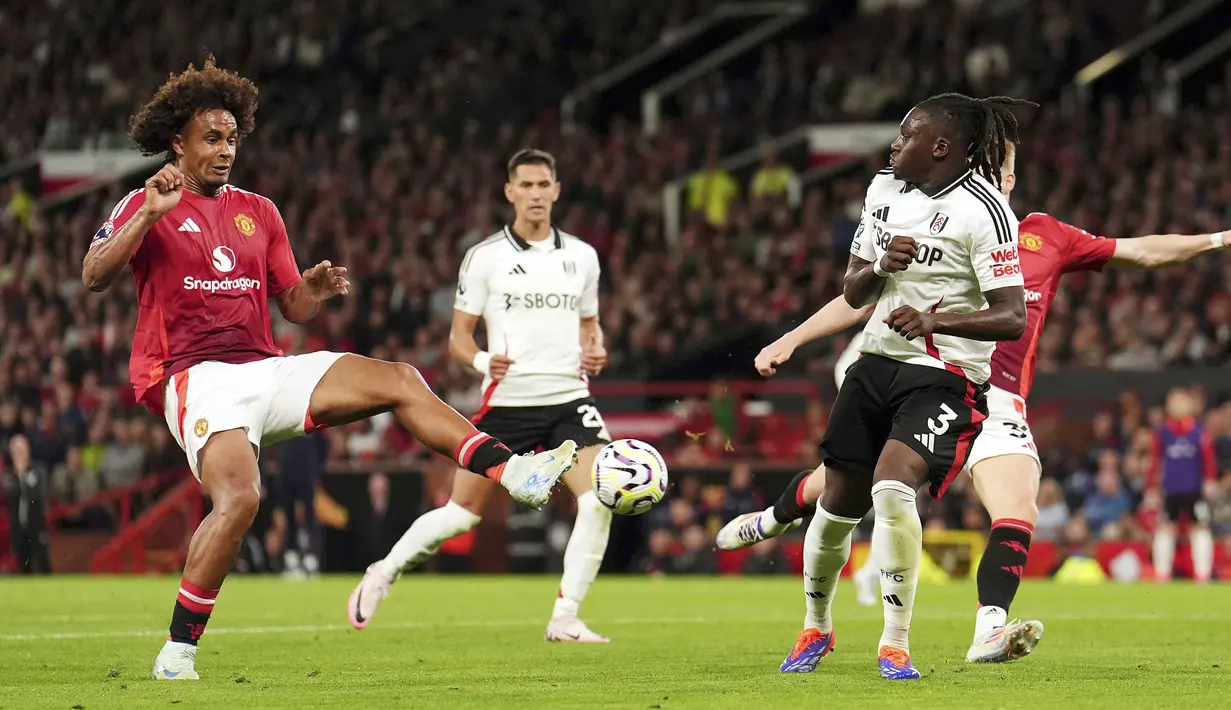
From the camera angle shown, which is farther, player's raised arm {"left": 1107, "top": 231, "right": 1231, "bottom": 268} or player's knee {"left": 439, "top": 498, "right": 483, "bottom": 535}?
player's knee {"left": 439, "top": 498, "right": 483, "bottom": 535}

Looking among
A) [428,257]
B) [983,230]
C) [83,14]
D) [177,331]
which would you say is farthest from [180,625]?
[83,14]

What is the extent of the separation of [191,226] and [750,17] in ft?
83.2

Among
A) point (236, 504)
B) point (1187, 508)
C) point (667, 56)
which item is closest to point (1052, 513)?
point (1187, 508)

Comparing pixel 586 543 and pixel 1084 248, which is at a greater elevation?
pixel 1084 248

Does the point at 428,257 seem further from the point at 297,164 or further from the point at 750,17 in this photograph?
the point at 750,17

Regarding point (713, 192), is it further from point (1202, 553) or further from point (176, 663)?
point (176, 663)

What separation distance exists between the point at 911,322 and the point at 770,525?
2.12 m

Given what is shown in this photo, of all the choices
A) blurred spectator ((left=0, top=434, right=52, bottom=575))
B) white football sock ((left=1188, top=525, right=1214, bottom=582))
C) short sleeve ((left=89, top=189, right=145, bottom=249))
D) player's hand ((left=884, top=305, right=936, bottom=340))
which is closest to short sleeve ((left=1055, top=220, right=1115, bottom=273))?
player's hand ((left=884, top=305, right=936, bottom=340))

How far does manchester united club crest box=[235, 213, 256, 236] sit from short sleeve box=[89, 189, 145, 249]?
0.48m

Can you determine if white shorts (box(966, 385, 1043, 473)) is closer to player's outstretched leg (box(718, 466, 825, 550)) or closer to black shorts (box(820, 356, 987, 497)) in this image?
player's outstretched leg (box(718, 466, 825, 550))

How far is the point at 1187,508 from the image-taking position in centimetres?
1869

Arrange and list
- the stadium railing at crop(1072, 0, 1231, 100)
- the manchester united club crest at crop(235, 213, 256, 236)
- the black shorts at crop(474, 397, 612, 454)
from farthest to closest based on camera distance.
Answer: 1. the stadium railing at crop(1072, 0, 1231, 100)
2. the black shorts at crop(474, 397, 612, 454)
3. the manchester united club crest at crop(235, 213, 256, 236)

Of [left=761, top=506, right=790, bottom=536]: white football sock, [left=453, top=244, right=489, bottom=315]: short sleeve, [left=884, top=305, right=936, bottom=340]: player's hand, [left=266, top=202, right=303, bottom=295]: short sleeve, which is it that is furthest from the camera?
[left=453, top=244, right=489, bottom=315]: short sleeve

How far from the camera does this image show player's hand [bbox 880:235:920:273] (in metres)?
6.97
